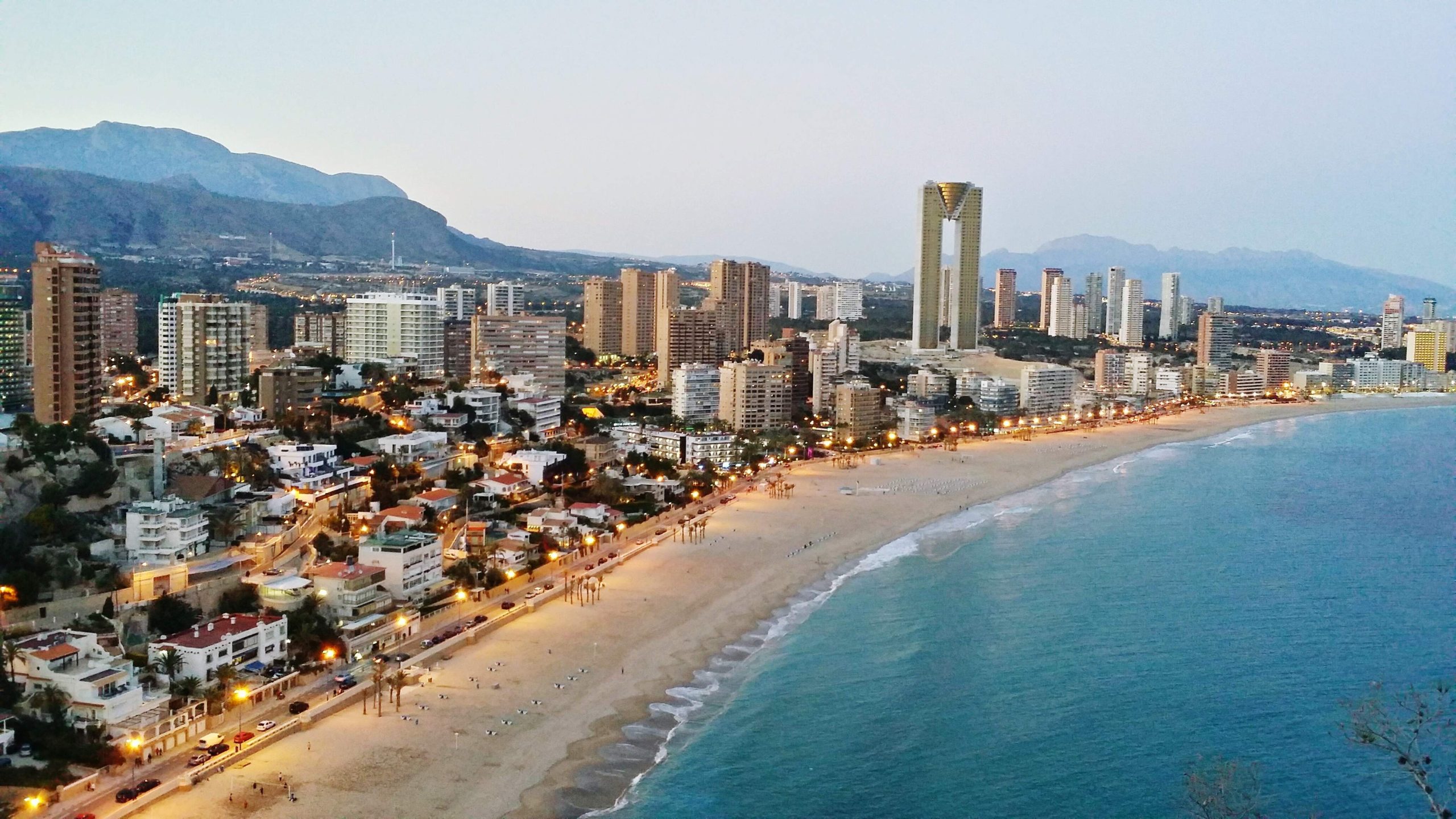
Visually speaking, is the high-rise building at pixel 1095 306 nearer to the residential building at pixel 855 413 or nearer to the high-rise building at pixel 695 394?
the residential building at pixel 855 413

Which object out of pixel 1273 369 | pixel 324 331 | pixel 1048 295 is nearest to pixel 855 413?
pixel 324 331

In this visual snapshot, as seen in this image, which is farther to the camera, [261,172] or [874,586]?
[261,172]

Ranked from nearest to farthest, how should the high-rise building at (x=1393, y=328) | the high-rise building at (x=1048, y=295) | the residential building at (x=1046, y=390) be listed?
1. the residential building at (x=1046, y=390)
2. the high-rise building at (x=1393, y=328)
3. the high-rise building at (x=1048, y=295)

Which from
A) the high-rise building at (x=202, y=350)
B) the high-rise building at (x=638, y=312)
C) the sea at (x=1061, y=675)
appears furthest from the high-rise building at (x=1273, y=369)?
the high-rise building at (x=202, y=350)

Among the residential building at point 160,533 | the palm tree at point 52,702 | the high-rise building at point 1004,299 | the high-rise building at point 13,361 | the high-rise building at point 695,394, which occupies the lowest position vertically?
the palm tree at point 52,702

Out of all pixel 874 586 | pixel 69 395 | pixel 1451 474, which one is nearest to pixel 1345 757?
pixel 874 586

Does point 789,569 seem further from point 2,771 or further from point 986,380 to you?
point 986,380

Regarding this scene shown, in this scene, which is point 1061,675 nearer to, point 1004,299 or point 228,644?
point 228,644
